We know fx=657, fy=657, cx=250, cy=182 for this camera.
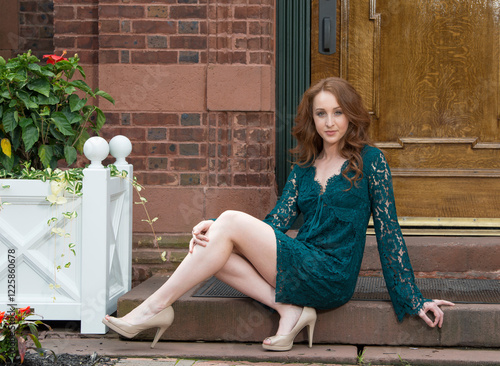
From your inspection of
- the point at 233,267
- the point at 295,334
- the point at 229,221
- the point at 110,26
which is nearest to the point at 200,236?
the point at 229,221

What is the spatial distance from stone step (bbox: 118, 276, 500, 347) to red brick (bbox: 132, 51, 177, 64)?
157 cm

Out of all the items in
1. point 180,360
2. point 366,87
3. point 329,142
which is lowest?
point 180,360

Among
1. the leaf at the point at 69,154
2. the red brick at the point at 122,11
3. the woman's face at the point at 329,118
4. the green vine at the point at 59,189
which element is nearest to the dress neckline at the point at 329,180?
the woman's face at the point at 329,118

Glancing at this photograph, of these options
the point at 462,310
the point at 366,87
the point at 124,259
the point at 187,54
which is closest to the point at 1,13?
the point at 187,54

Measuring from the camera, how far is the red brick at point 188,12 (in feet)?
13.3

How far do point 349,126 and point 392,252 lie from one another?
638mm

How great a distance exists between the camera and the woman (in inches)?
116

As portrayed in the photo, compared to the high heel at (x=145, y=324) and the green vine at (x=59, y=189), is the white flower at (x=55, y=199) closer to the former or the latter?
the green vine at (x=59, y=189)

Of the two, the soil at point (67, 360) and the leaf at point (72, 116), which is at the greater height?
the leaf at point (72, 116)

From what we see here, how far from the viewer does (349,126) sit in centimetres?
316

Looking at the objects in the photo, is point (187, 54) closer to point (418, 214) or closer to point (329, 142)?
point (329, 142)

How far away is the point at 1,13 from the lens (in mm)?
4582

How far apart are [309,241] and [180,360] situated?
81 centimetres

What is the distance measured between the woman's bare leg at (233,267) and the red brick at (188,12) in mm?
1628
